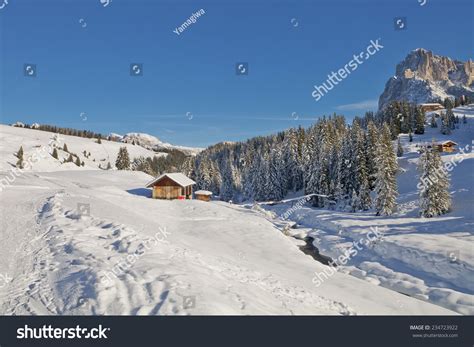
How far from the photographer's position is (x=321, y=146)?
206 ft

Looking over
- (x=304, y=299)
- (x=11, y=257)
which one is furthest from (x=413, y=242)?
(x=11, y=257)

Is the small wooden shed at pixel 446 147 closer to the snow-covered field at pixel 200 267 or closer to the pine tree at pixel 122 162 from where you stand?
the snow-covered field at pixel 200 267

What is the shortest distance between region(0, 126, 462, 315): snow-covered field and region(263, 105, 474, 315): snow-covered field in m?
0.10

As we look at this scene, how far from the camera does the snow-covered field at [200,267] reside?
38.2ft

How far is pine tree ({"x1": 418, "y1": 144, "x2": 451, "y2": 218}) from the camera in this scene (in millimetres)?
37562

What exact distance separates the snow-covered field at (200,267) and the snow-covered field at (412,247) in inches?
4.1

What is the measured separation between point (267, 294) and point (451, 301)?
10958 millimetres

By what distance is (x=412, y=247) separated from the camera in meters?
25.4

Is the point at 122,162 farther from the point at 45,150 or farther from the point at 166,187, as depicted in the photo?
the point at 166,187

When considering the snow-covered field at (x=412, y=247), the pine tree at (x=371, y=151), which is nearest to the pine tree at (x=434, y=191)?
the snow-covered field at (x=412, y=247)

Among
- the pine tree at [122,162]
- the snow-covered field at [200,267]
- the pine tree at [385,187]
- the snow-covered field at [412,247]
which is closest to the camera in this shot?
the snow-covered field at [200,267]

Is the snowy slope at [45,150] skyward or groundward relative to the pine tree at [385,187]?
skyward

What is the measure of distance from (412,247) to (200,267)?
57.8 ft
